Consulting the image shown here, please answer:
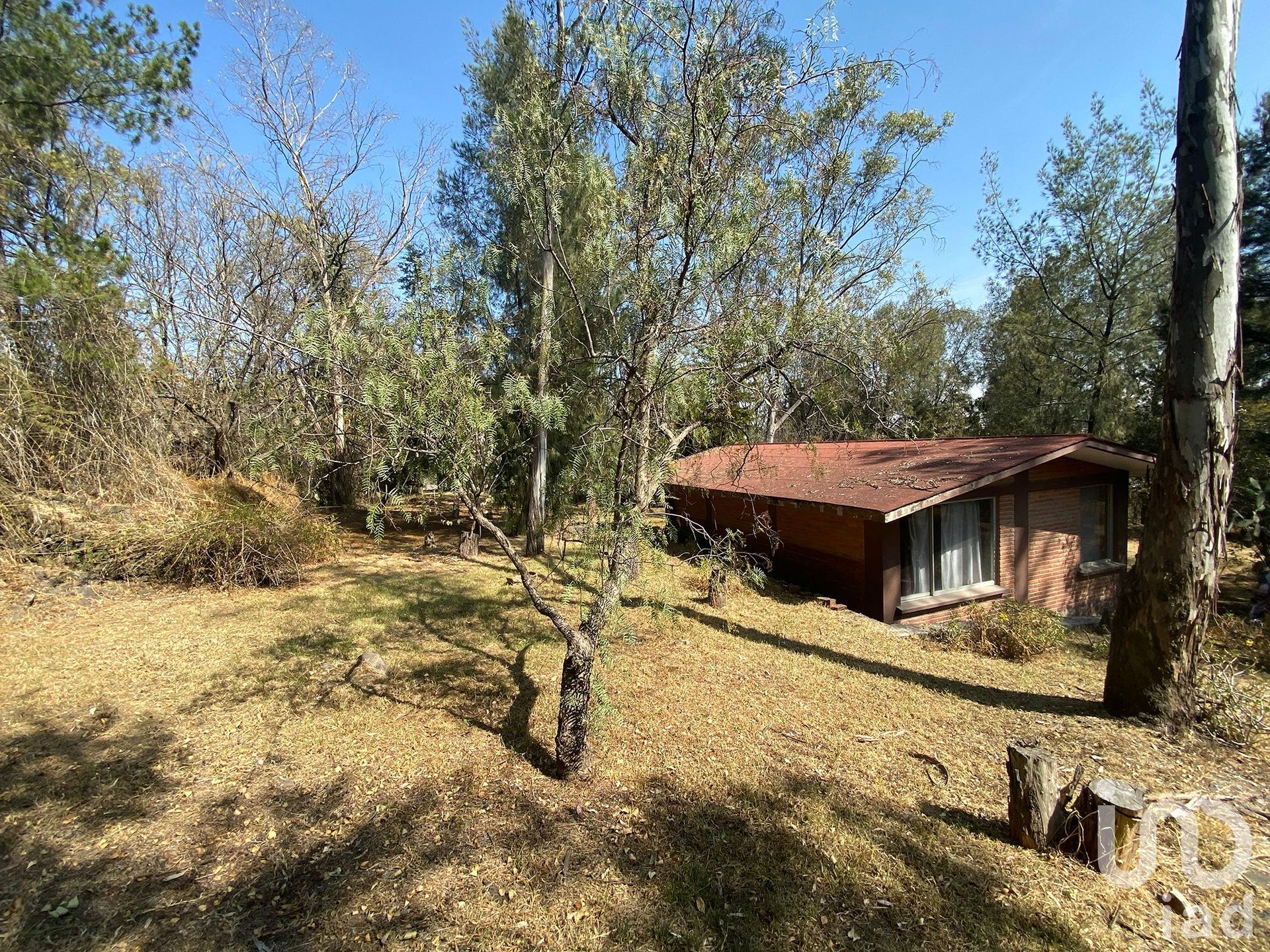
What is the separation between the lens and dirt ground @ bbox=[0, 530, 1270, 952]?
2672mm

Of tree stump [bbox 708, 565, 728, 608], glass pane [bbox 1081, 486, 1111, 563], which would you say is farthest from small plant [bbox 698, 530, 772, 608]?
glass pane [bbox 1081, 486, 1111, 563]

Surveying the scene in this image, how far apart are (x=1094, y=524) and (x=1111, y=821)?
10092 millimetres

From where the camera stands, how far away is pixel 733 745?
4.36 m

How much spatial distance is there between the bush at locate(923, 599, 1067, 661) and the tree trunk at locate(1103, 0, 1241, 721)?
2.46m

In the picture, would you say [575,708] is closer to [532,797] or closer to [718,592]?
[532,797]

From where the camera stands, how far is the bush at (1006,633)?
688 centimetres

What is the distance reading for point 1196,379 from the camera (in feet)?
13.9

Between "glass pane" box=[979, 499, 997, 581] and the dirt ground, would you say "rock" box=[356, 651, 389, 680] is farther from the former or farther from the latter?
"glass pane" box=[979, 499, 997, 581]

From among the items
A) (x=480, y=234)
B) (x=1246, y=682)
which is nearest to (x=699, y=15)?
(x=1246, y=682)

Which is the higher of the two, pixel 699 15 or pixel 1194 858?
pixel 699 15

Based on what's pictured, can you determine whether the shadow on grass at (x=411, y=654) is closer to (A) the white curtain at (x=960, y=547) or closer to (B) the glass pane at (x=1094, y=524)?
(A) the white curtain at (x=960, y=547)

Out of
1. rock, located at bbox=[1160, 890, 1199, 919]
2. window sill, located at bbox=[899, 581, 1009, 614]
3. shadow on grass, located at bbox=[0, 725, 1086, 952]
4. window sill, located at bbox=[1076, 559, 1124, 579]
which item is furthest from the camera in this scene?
window sill, located at bbox=[1076, 559, 1124, 579]

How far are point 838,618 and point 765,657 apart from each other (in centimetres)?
240

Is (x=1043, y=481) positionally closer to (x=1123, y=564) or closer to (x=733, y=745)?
(x=1123, y=564)
